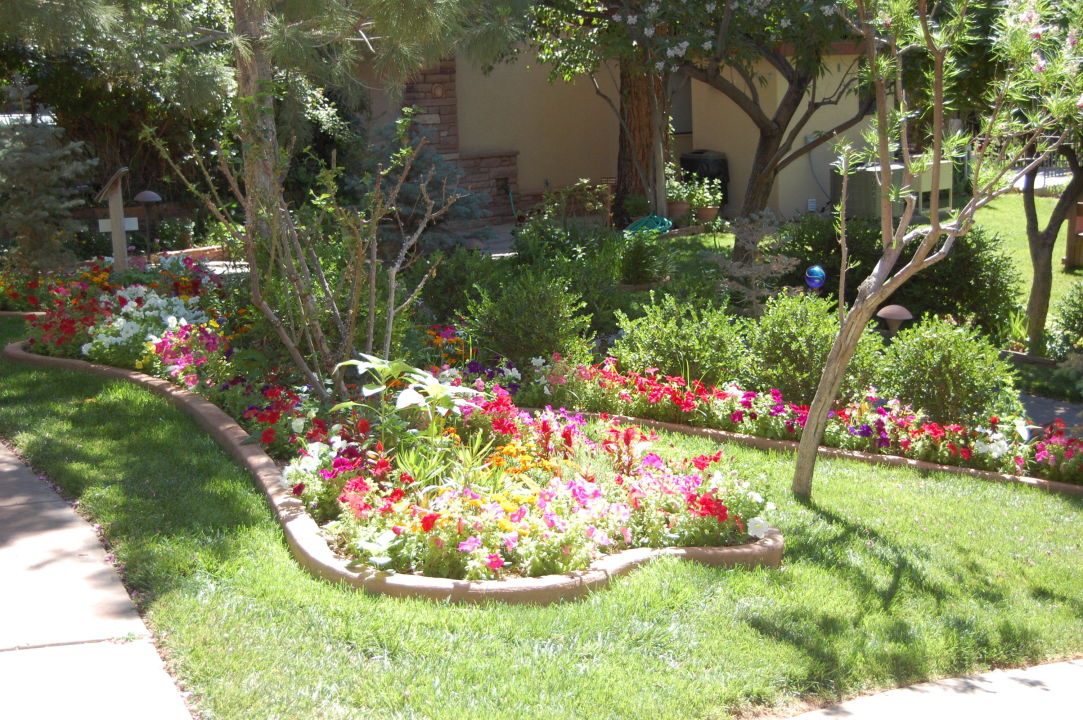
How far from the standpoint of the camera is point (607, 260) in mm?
9688

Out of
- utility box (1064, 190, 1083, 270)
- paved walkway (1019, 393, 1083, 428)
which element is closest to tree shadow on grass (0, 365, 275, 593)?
paved walkway (1019, 393, 1083, 428)

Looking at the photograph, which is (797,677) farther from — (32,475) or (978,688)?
(32,475)

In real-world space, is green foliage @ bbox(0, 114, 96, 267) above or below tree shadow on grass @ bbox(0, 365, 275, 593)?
above

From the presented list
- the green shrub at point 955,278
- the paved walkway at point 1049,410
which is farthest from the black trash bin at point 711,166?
the paved walkway at point 1049,410

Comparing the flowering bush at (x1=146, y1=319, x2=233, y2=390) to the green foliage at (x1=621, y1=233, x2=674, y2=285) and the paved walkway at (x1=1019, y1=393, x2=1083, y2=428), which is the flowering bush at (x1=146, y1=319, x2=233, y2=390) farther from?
the paved walkway at (x1=1019, y1=393, x2=1083, y2=428)

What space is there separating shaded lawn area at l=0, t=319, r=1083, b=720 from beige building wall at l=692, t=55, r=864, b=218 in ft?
39.8

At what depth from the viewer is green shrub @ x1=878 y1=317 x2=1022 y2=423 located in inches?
239

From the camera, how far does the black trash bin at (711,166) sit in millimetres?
17109

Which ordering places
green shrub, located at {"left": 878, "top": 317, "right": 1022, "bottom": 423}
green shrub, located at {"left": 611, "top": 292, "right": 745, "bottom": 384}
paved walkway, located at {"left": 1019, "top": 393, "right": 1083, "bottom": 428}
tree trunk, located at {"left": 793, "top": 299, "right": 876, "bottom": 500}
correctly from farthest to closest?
paved walkway, located at {"left": 1019, "top": 393, "right": 1083, "bottom": 428} < green shrub, located at {"left": 611, "top": 292, "right": 745, "bottom": 384} < green shrub, located at {"left": 878, "top": 317, "right": 1022, "bottom": 423} < tree trunk, located at {"left": 793, "top": 299, "right": 876, "bottom": 500}

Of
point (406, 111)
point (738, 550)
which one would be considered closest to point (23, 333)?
point (406, 111)

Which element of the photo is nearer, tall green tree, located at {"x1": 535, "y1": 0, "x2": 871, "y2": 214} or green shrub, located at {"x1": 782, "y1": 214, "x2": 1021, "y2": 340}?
green shrub, located at {"x1": 782, "y1": 214, "x2": 1021, "y2": 340}

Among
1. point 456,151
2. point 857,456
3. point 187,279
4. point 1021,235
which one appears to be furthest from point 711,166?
point 857,456

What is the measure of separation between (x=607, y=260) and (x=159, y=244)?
244 inches

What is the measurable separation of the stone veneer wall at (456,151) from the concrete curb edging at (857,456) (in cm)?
985
